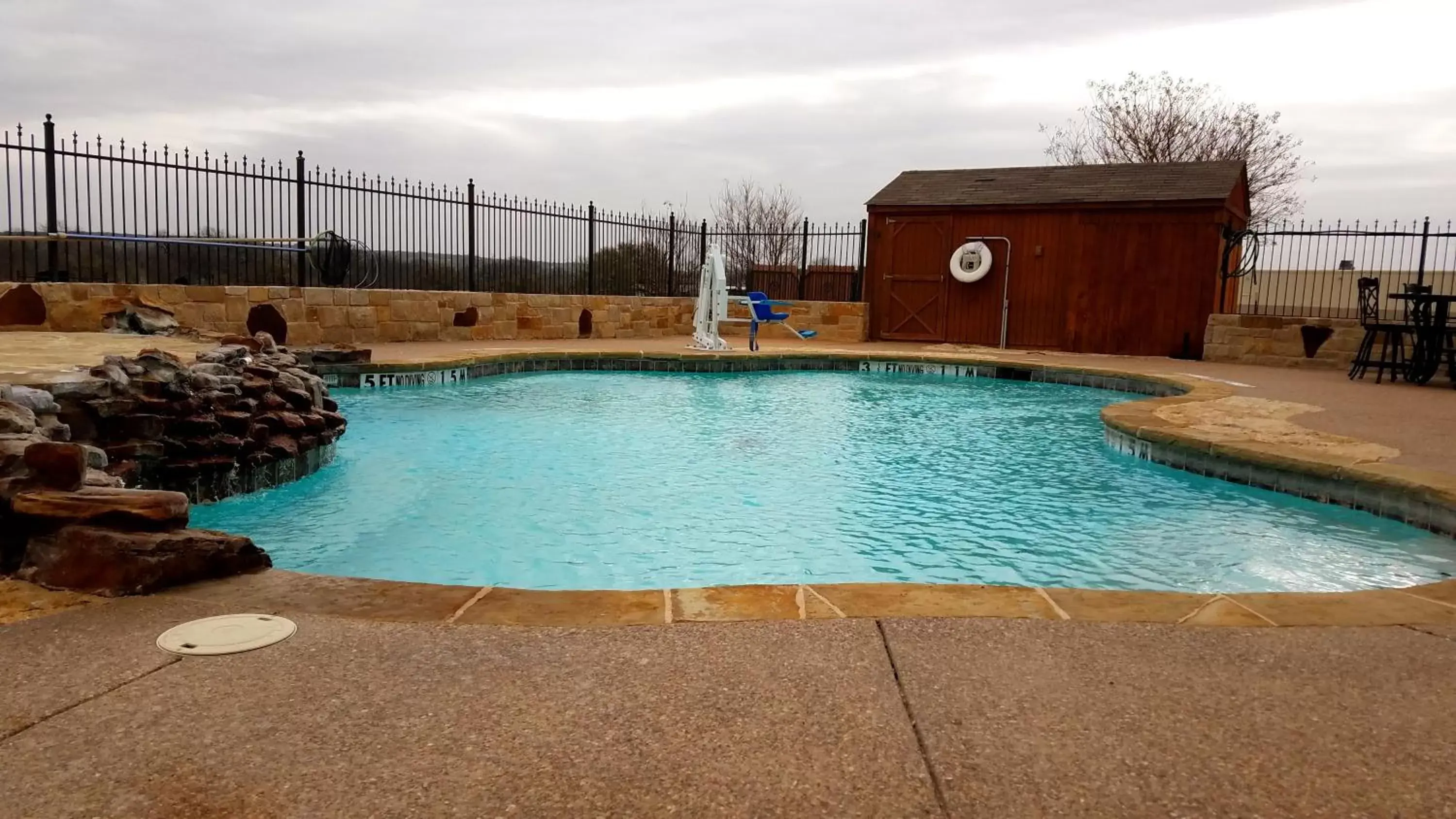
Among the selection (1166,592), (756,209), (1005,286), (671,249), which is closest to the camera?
(1166,592)

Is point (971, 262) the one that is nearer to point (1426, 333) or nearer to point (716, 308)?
point (716, 308)

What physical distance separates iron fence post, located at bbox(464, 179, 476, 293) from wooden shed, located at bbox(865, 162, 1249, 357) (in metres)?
6.51

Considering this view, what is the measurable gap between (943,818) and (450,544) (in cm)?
326

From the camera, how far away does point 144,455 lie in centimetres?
428

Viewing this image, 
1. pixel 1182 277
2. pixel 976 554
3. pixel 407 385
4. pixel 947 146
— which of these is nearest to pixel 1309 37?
pixel 1182 277

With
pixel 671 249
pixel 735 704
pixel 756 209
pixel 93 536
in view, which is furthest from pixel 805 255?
pixel 756 209

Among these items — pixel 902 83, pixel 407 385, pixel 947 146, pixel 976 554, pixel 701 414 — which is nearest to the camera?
pixel 976 554

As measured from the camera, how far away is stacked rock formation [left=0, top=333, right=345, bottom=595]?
2230mm

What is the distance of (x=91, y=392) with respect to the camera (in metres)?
4.15

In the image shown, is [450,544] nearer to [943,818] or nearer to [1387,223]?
[943,818]

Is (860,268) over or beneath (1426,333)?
over

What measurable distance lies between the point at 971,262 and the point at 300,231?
9540mm

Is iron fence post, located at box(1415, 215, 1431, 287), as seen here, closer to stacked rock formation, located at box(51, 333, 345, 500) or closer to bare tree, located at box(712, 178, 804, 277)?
stacked rock formation, located at box(51, 333, 345, 500)

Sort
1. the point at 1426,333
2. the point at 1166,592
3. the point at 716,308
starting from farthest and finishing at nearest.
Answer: the point at 716,308 < the point at 1426,333 < the point at 1166,592
